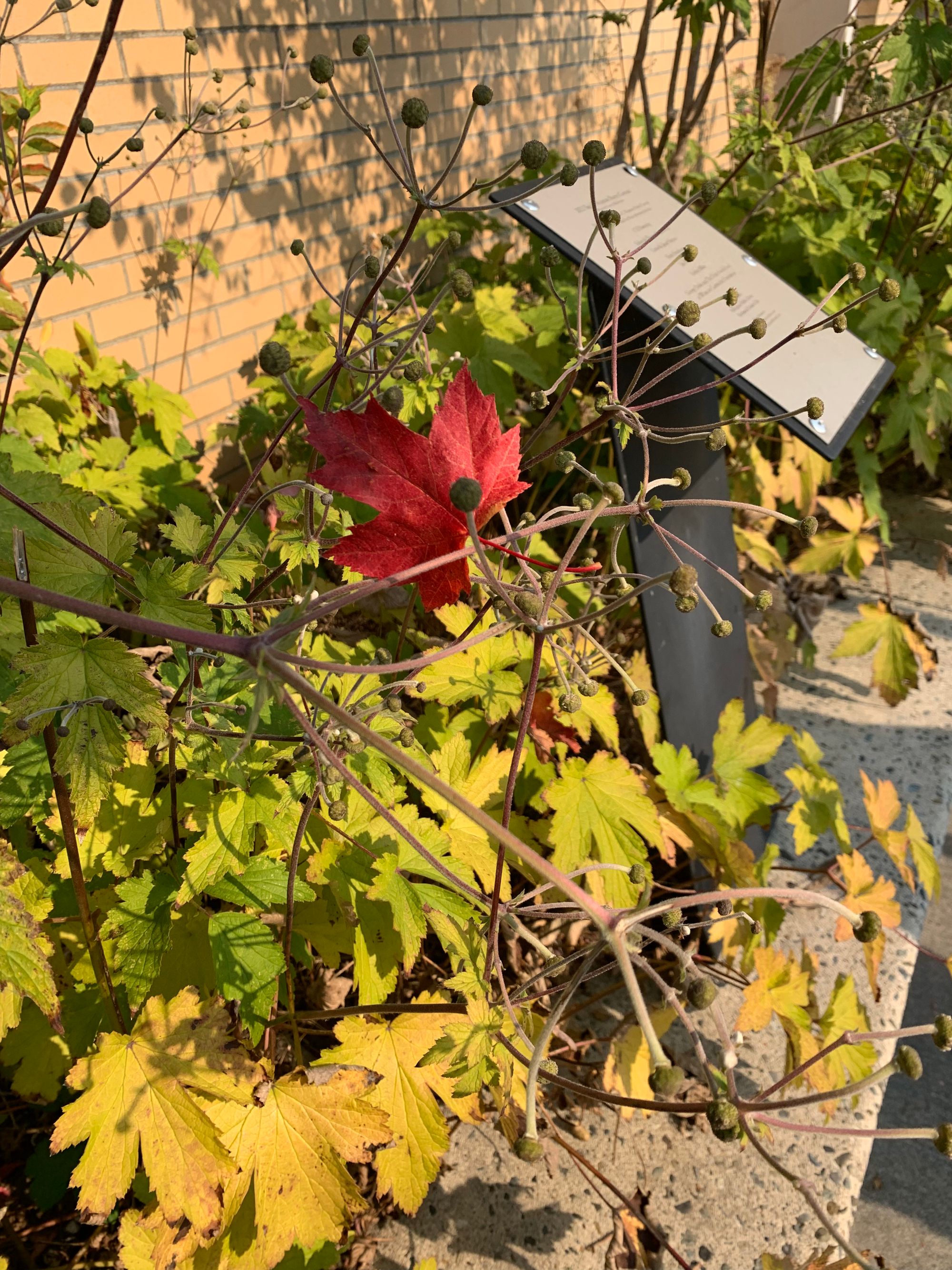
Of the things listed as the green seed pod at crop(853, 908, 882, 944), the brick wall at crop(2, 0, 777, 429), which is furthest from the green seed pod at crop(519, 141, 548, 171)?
the brick wall at crop(2, 0, 777, 429)

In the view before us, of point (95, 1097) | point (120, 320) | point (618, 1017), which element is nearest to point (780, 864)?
point (618, 1017)

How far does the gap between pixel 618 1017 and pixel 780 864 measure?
67cm

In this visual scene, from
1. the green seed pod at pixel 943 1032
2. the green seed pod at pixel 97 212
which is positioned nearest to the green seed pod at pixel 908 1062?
the green seed pod at pixel 943 1032

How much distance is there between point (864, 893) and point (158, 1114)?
147 centimetres

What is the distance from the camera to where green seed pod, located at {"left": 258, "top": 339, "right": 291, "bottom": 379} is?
2.88ft

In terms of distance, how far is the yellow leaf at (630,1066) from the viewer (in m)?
1.71

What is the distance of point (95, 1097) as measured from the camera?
3.70ft

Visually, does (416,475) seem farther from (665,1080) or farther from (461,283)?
(665,1080)

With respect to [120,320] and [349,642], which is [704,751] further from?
[120,320]

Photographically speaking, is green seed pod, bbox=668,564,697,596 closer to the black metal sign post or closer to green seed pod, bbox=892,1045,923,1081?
green seed pod, bbox=892,1045,923,1081

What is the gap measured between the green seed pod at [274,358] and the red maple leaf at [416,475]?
0.29 feet

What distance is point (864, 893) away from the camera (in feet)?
6.44

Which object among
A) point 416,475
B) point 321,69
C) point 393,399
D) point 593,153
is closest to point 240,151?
point 321,69

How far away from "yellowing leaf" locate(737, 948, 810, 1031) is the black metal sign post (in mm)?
558
